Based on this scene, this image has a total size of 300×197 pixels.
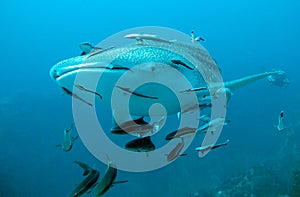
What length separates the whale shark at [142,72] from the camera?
1394 millimetres

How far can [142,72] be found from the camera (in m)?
1.42

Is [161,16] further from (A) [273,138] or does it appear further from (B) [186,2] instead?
(A) [273,138]

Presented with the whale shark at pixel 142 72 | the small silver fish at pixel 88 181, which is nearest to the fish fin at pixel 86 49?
the whale shark at pixel 142 72

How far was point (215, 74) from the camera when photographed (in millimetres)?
1726

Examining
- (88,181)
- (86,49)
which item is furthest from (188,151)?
(86,49)

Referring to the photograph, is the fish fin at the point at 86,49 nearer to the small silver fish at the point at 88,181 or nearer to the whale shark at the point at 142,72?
the whale shark at the point at 142,72

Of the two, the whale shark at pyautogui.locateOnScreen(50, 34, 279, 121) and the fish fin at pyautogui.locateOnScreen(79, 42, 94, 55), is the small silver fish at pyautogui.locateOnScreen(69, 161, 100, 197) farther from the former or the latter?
the fish fin at pyautogui.locateOnScreen(79, 42, 94, 55)

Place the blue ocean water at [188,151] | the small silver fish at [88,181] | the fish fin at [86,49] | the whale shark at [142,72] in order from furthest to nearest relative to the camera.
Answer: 1. the blue ocean water at [188,151]
2. the small silver fish at [88,181]
3. the fish fin at [86,49]
4. the whale shark at [142,72]

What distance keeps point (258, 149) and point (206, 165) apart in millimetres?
3724

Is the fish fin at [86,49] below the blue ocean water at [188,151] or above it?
below

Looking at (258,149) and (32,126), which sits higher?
(258,149)

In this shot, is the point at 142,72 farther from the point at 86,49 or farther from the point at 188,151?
the point at 188,151

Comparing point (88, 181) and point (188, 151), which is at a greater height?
point (188, 151)

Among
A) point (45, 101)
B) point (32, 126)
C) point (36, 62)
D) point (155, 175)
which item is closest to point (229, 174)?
point (155, 175)
